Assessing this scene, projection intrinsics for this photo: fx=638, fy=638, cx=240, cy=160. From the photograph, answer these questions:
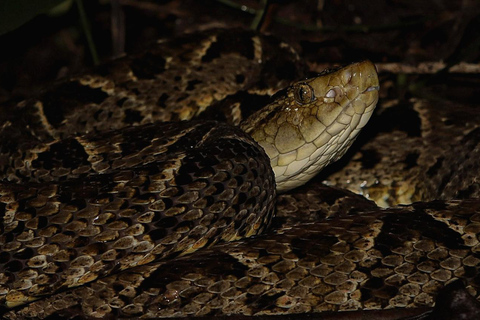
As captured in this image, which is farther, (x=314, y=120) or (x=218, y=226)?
(x=314, y=120)

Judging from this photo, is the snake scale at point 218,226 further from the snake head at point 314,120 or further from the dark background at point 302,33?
the dark background at point 302,33

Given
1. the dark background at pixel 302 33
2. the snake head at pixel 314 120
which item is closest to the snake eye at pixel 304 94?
the snake head at pixel 314 120

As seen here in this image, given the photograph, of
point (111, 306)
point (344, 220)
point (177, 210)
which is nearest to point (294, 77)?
point (344, 220)

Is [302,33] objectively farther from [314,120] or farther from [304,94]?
[314,120]

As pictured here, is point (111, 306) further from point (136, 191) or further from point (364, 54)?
point (364, 54)

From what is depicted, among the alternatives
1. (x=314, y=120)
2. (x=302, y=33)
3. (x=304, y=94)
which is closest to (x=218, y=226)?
(x=314, y=120)

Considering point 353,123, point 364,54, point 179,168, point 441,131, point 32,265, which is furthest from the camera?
point 364,54

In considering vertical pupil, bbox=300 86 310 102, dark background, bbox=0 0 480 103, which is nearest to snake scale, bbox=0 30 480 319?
vertical pupil, bbox=300 86 310 102
